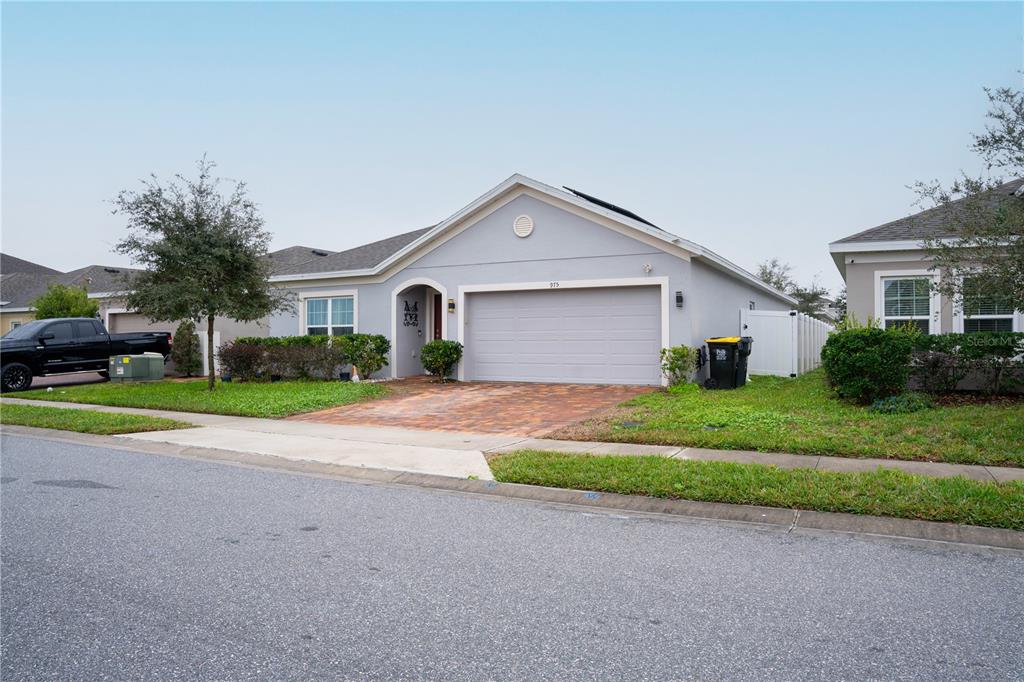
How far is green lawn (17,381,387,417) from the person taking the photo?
14.0 meters

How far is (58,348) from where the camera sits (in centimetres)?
1938

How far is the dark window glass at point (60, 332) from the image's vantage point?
19.4m

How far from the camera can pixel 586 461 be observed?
806cm

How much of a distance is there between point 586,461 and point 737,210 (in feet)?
80.1

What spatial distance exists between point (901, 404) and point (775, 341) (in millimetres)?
7679

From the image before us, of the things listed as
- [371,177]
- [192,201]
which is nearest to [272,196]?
[192,201]

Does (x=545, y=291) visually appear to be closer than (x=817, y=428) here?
No

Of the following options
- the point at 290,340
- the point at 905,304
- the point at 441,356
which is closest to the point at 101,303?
the point at 290,340

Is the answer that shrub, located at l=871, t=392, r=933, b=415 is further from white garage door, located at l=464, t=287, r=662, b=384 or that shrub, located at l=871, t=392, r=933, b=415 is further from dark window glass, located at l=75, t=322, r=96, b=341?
dark window glass, located at l=75, t=322, r=96, b=341

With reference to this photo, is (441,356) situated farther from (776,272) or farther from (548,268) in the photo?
(776,272)

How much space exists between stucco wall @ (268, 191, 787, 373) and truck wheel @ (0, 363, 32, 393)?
891cm

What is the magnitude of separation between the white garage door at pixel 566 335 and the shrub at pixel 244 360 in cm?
609

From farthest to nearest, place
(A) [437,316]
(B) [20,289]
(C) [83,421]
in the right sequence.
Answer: (B) [20,289] → (A) [437,316] → (C) [83,421]

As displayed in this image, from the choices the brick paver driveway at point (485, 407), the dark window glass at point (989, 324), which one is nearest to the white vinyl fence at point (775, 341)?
the dark window glass at point (989, 324)
